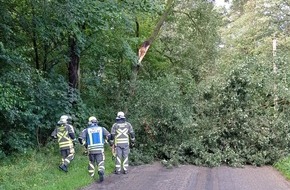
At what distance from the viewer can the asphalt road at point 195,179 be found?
11.1 m

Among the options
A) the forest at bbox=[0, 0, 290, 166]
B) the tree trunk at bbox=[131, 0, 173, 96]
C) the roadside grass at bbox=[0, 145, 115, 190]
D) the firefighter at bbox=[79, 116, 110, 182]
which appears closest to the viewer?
the roadside grass at bbox=[0, 145, 115, 190]

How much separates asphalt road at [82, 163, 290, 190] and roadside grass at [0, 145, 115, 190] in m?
0.57

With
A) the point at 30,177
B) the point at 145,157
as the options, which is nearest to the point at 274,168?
the point at 145,157

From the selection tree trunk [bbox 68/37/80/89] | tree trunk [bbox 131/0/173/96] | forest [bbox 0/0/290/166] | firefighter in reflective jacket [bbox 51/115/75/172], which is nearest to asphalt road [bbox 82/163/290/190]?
forest [bbox 0/0/290/166]

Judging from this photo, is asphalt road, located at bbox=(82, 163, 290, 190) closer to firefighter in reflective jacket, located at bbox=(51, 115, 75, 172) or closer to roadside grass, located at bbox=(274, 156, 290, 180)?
roadside grass, located at bbox=(274, 156, 290, 180)

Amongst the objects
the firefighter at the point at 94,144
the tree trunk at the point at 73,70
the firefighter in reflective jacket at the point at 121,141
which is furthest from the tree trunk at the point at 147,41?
the firefighter at the point at 94,144

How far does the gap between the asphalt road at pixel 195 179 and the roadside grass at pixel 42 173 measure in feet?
1.88

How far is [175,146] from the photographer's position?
54.3 feet

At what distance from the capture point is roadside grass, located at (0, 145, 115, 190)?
33.5 feet

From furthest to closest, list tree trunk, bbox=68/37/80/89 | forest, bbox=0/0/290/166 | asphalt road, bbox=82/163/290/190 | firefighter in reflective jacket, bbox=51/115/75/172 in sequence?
tree trunk, bbox=68/37/80/89
forest, bbox=0/0/290/166
firefighter in reflective jacket, bbox=51/115/75/172
asphalt road, bbox=82/163/290/190

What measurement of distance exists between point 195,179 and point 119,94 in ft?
27.8

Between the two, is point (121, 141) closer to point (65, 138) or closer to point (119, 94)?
point (65, 138)

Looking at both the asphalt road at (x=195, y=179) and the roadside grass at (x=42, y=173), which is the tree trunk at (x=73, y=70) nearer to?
the roadside grass at (x=42, y=173)

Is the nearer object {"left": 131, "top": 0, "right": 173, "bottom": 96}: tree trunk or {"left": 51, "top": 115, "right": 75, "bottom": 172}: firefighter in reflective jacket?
{"left": 51, "top": 115, "right": 75, "bottom": 172}: firefighter in reflective jacket
